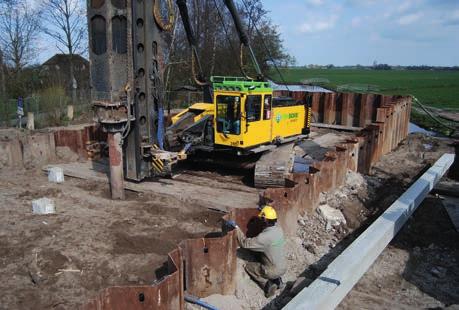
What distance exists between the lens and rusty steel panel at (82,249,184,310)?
14.3ft

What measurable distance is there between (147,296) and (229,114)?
6.29 meters

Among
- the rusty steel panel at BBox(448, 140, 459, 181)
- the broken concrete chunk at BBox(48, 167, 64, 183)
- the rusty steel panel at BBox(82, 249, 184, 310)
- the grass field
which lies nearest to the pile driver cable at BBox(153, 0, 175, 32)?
the broken concrete chunk at BBox(48, 167, 64, 183)

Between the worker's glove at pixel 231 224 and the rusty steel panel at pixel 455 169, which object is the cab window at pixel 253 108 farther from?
the rusty steel panel at pixel 455 169

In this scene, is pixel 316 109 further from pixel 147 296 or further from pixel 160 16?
pixel 147 296

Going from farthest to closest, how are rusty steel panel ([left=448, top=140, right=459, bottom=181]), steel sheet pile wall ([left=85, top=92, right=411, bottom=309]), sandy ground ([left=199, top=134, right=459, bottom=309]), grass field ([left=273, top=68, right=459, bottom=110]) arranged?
grass field ([left=273, top=68, right=459, bottom=110]), rusty steel panel ([left=448, top=140, right=459, bottom=181]), sandy ground ([left=199, top=134, right=459, bottom=309]), steel sheet pile wall ([left=85, top=92, right=411, bottom=309])

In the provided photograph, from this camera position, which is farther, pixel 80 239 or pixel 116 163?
pixel 116 163

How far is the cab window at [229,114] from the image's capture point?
10.2 m

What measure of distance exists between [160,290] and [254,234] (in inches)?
103

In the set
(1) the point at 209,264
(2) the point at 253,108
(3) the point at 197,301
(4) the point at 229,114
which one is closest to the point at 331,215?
(2) the point at 253,108

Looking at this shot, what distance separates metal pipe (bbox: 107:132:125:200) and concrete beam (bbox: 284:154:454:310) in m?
4.93

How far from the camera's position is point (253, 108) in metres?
10.4

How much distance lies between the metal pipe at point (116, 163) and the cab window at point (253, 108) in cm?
300

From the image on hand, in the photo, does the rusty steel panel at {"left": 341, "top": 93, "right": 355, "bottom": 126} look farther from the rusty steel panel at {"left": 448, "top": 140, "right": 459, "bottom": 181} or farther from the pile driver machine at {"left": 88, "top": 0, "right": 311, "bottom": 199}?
the pile driver machine at {"left": 88, "top": 0, "right": 311, "bottom": 199}

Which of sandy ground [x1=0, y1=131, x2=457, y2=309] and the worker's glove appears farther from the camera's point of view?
the worker's glove
